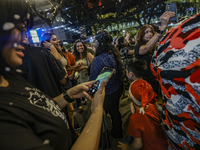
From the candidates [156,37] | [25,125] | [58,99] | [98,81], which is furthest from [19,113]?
[156,37]

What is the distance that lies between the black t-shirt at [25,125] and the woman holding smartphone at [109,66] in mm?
1320

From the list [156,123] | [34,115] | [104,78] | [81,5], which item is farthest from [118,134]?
[81,5]

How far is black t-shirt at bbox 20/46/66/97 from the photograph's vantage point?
1.19 metres

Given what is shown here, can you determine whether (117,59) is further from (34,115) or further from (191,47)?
(34,115)

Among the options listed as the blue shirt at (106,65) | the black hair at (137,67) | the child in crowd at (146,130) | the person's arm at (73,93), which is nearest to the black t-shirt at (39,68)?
the person's arm at (73,93)

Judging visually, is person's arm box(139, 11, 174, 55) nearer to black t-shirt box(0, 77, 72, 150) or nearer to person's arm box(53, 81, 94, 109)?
person's arm box(53, 81, 94, 109)

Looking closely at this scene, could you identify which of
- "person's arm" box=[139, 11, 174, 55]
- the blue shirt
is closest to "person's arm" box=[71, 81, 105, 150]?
the blue shirt

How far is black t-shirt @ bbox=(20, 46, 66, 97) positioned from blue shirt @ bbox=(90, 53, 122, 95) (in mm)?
687

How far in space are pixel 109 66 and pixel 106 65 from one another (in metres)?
0.07

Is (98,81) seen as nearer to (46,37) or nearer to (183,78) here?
(183,78)

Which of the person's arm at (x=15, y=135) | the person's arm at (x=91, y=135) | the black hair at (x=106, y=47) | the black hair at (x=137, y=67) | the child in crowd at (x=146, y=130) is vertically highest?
the black hair at (x=106, y=47)

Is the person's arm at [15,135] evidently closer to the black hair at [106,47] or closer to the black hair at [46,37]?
the black hair at [106,47]

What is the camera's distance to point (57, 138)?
605mm

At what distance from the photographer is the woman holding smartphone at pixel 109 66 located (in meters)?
1.92
